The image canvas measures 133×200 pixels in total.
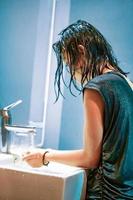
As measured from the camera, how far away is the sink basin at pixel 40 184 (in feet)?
3.20

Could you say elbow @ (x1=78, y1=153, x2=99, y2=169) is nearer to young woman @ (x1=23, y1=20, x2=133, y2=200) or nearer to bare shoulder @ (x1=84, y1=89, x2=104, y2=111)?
young woman @ (x1=23, y1=20, x2=133, y2=200)

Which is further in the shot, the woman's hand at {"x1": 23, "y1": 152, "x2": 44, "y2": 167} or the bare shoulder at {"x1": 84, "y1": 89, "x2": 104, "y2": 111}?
the woman's hand at {"x1": 23, "y1": 152, "x2": 44, "y2": 167}

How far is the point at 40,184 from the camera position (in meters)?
1.01

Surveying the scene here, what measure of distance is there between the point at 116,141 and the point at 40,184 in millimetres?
285

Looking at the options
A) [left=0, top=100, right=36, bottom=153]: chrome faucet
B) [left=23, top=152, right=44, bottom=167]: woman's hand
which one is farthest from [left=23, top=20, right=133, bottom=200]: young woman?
[left=0, top=100, right=36, bottom=153]: chrome faucet

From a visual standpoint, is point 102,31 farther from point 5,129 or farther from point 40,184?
point 40,184

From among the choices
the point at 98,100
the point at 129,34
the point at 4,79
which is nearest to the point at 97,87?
the point at 98,100

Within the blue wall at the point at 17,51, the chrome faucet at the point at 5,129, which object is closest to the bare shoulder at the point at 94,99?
the chrome faucet at the point at 5,129

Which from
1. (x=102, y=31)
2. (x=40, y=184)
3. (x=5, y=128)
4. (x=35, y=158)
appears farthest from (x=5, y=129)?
(x=102, y=31)

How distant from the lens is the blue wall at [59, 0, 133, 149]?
1568mm

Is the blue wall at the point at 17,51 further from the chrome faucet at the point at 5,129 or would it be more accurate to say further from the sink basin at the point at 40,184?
the sink basin at the point at 40,184

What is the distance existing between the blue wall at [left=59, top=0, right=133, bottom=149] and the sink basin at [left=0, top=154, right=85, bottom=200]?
1.93 ft

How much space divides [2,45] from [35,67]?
0.79 ft

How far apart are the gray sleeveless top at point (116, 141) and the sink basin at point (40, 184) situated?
0.34 ft
